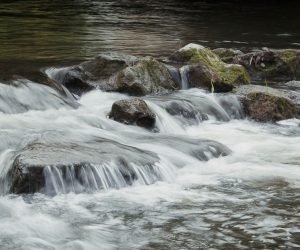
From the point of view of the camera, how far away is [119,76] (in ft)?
37.4

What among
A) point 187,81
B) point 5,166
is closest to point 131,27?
point 187,81

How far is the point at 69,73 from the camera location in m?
11.4

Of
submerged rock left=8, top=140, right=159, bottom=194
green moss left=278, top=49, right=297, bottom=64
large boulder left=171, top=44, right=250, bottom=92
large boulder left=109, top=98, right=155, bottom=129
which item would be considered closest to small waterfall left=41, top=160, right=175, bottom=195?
submerged rock left=8, top=140, right=159, bottom=194

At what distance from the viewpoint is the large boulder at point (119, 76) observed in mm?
11250

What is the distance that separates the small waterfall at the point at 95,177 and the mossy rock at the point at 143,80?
13.9 ft

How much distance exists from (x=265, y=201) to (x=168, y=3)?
27.8 meters

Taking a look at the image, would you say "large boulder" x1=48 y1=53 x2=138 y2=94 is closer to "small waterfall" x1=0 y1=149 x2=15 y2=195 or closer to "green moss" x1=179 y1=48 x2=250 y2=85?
"green moss" x1=179 y1=48 x2=250 y2=85

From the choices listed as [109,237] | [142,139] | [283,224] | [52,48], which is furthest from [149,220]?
[52,48]

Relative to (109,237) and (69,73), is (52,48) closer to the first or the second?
(69,73)

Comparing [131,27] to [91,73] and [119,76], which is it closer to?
[91,73]

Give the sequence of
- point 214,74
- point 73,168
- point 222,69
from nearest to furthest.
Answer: point 73,168 → point 214,74 → point 222,69

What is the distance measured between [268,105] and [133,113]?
2.61m

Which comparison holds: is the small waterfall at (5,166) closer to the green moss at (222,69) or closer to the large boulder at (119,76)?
the large boulder at (119,76)

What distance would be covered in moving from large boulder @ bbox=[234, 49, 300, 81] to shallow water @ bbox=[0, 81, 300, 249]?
13.9ft
